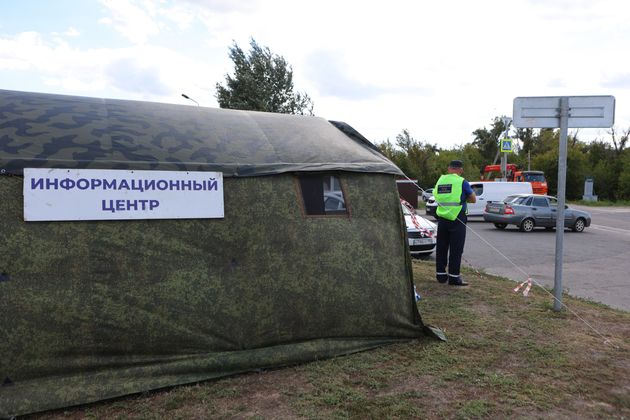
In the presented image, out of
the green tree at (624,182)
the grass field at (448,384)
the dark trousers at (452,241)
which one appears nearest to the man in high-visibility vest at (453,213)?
the dark trousers at (452,241)

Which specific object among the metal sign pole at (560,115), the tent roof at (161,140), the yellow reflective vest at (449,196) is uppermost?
the metal sign pole at (560,115)

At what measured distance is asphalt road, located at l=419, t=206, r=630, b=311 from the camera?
8.13 m

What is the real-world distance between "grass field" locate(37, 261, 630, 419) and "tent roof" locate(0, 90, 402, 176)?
1.78 metres

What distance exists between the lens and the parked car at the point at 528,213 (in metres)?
17.2

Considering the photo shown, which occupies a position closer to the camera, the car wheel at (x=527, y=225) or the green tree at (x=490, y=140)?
the car wheel at (x=527, y=225)

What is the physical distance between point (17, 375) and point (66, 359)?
314 millimetres

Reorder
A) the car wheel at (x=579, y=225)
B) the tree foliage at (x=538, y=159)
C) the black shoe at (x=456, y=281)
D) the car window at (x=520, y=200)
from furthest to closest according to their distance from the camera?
the tree foliage at (x=538, y=159)
the car wheel at (x=579, y=225)
the car window at (x=520, y=200)
the black shoe at (x=456, y=281)

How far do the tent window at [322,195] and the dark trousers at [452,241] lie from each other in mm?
2900

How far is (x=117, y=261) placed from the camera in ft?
12.1

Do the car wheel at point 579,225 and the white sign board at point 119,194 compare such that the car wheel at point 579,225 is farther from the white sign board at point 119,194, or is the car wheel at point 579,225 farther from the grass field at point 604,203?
the grass field at point 604,203

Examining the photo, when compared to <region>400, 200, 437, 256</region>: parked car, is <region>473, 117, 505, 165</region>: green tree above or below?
above

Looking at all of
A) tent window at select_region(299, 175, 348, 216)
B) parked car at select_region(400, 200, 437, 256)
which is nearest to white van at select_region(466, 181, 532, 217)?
parked car at select_region(400, 200, 437, 256)

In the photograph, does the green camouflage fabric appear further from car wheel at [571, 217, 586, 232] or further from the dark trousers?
car wheel at [571, 217, 586, 232]

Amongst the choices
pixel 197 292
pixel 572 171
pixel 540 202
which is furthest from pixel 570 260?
pixel 572 171
